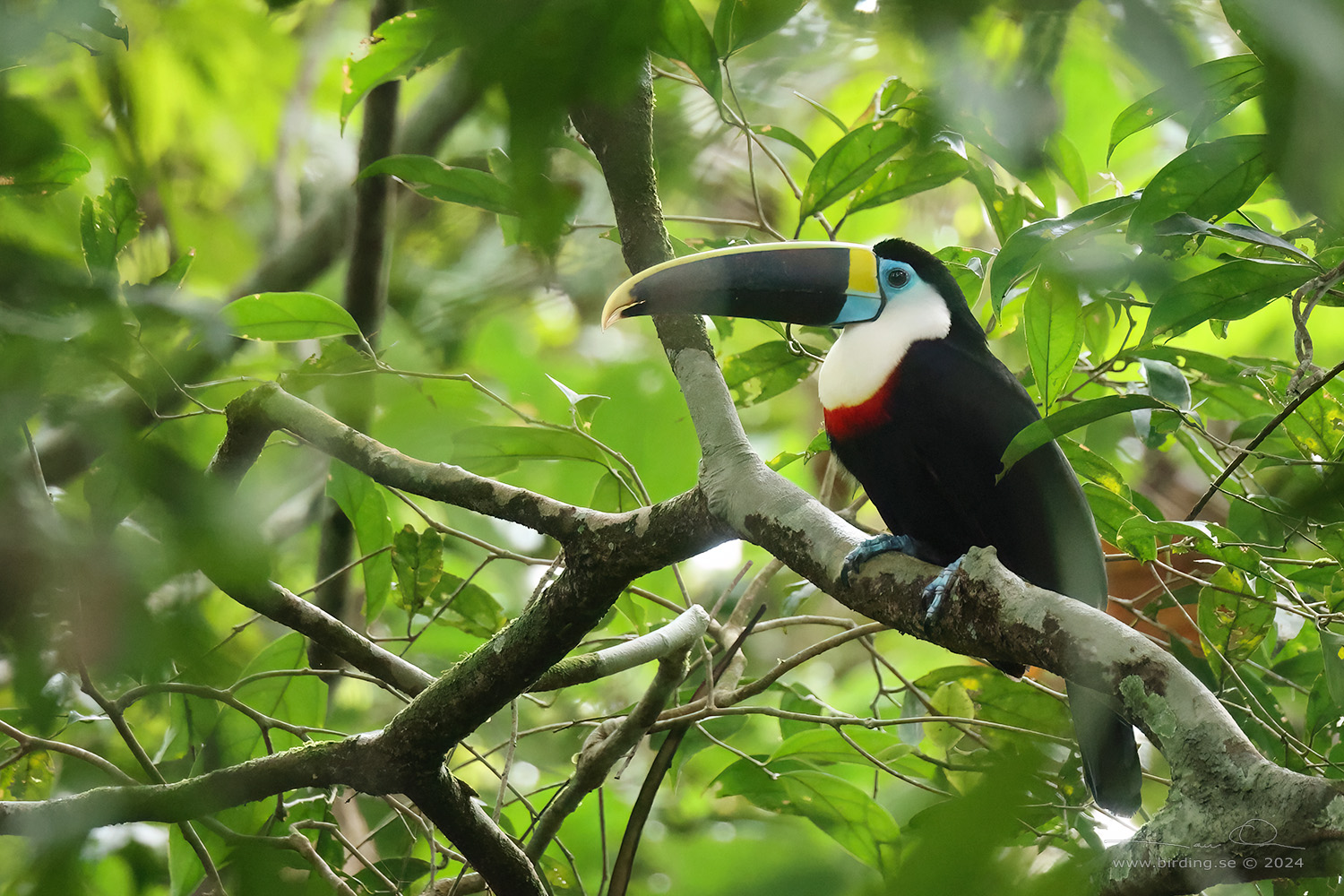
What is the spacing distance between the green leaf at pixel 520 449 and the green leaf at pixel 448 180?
1.29 ft

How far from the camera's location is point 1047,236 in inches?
47.9

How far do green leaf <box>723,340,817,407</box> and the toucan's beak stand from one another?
70 mm

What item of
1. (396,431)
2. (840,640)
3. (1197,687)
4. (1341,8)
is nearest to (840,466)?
(840,640)

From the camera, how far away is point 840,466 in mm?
2107

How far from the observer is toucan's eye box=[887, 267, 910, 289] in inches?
82.2

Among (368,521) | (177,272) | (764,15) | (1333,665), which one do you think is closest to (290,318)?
(177,272)

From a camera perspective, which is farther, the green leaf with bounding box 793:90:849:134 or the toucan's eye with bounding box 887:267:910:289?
the toucan's eye with bounding box 887:267:910:289

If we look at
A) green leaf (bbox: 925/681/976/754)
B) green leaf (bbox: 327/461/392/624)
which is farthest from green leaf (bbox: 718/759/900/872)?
green leaf (bbox: 327/461/392/624)

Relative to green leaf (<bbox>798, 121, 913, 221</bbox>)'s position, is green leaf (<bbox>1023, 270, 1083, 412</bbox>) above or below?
below

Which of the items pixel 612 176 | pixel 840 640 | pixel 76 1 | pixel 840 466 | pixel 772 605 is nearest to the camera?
pixel 76 1

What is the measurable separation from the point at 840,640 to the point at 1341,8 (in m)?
1.45

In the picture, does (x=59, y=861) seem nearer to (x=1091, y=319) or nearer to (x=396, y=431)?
(x=396, y=431)

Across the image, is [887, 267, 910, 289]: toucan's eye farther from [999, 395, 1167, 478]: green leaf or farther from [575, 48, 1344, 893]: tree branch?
[999, 395, 1167, 478]: green leaf

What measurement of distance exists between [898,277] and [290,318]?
48.5 inches
